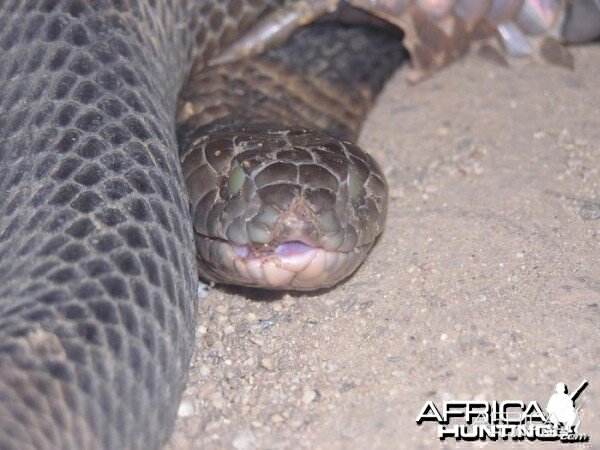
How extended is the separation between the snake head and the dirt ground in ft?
0.61

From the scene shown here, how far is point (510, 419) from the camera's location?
2807 mm

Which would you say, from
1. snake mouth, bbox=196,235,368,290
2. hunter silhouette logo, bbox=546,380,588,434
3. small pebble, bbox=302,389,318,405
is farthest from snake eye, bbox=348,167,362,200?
hunter silhouette logo, bbox=546,380,588,434

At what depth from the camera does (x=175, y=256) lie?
2922 mm

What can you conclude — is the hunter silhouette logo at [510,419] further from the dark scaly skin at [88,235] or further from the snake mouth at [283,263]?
the dark scaly skin at [88,235]

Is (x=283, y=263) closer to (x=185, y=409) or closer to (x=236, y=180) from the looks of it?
(x=236, y=180)

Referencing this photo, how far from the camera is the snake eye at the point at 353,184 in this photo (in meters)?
3.28

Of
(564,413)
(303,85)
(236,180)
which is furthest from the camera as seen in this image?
(303,85)

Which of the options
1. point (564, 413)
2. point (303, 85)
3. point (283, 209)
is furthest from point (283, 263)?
point (303, 85)

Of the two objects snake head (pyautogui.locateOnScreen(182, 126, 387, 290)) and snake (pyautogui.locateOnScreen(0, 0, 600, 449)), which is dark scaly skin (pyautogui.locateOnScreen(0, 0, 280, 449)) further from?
snake head (pyautogui.locateOnScreen(182, 126, 387, 290))

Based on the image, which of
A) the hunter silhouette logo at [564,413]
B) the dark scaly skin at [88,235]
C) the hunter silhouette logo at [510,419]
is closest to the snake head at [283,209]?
the dark scaly skin at [88,235]

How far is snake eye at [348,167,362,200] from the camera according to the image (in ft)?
10.8

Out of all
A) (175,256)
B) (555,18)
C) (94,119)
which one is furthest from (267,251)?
(555,18)

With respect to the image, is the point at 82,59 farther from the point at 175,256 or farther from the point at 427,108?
the point at 427,108

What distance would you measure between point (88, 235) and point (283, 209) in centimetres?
64
